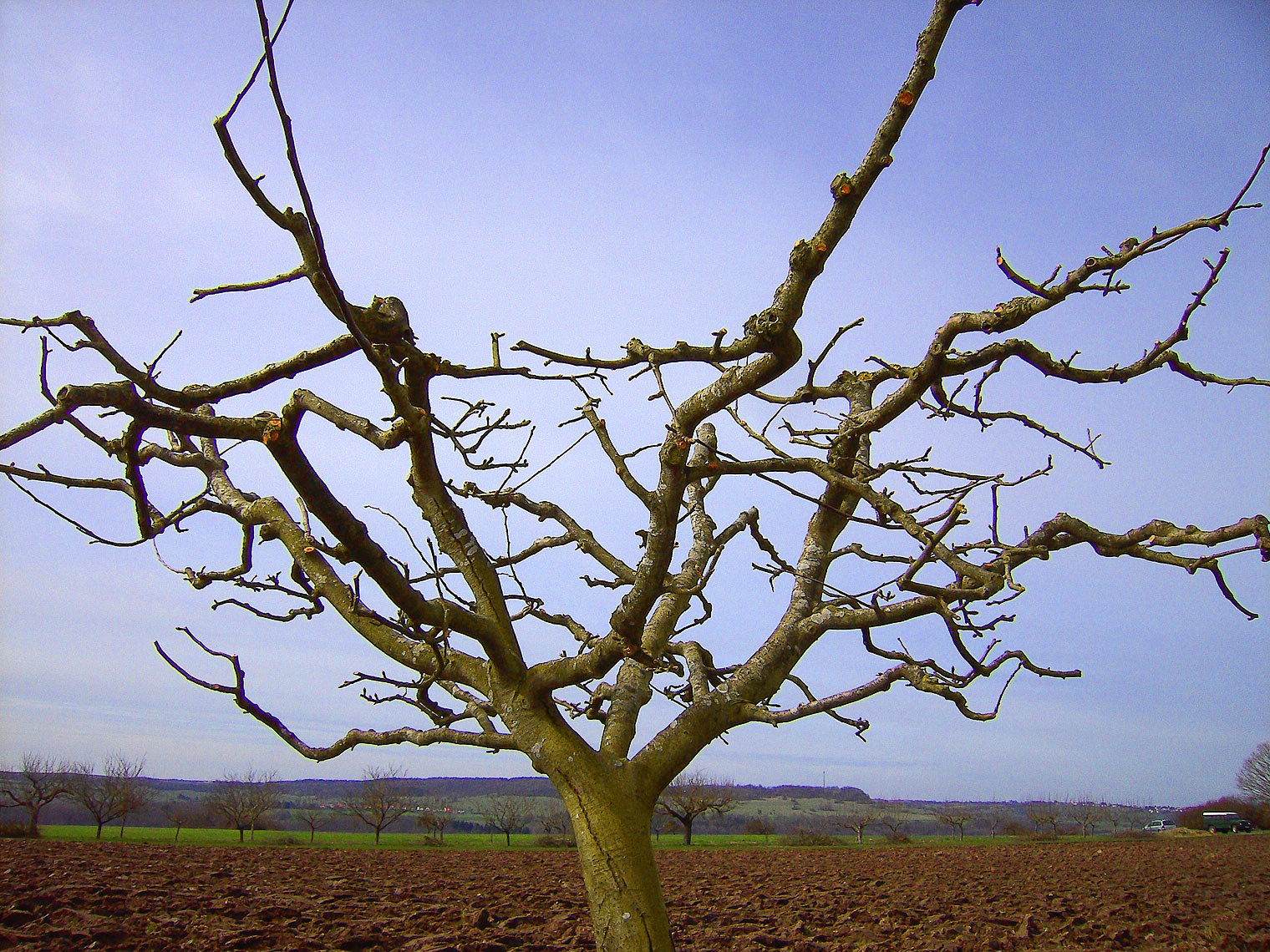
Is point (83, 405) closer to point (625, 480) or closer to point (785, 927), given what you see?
point (625, 480)

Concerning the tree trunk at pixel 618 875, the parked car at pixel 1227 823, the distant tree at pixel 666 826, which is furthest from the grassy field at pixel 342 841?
the tree trunk at pixel 618 875

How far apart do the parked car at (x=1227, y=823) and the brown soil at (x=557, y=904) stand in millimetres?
36070

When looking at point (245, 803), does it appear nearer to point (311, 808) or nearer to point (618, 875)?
point (311, 808)

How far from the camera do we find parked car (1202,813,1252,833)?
5153 centimetres

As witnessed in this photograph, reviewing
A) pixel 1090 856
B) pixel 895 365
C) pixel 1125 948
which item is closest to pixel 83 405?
pixel 895 365

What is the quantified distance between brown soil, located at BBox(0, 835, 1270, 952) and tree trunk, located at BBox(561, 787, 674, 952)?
6.69m

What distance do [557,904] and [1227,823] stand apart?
59.0m

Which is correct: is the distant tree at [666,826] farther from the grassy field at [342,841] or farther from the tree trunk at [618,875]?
the tree trunk at [618,875]

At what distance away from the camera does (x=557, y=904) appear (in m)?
13.4

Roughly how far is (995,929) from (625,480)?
12.3 meters

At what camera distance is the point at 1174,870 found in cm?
2116

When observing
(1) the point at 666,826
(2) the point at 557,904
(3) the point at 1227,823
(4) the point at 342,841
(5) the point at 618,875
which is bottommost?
(1) the point at 666,826

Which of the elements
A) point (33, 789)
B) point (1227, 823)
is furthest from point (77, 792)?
point (1227, 823)

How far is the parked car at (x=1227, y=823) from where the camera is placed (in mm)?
51531
